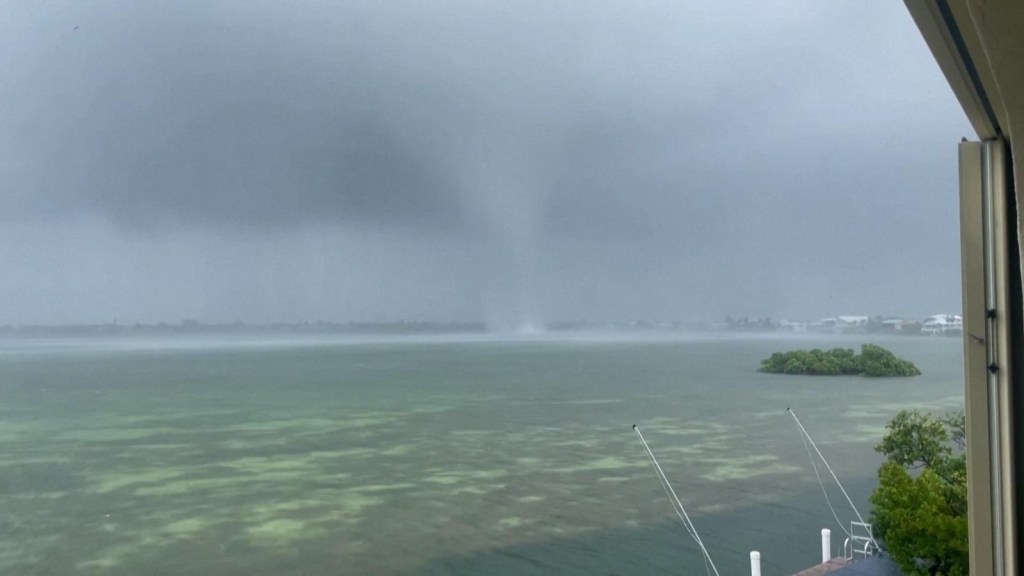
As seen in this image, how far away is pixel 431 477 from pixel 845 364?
57479 millimetres

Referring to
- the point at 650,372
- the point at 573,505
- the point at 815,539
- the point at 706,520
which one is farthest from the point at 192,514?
the point at 650,372

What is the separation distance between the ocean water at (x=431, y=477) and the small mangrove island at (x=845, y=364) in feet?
19.5

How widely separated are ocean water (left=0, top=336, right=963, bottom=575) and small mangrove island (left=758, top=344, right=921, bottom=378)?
5.96m

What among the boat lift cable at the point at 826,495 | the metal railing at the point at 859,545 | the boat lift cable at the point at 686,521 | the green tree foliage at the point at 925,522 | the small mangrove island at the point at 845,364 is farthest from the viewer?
the small mangrove island at the point at 845,364

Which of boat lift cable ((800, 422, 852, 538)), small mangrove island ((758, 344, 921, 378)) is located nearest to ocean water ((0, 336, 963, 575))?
boat lift cable ((800, 422, 852, 538))

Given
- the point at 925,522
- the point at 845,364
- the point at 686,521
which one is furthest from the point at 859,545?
the point at 845,364

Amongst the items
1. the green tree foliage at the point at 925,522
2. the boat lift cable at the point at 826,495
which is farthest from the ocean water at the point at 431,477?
the green tree foliage at the point at 925,522

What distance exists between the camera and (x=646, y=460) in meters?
31.9

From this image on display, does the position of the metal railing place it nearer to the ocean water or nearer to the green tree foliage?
the ocean water

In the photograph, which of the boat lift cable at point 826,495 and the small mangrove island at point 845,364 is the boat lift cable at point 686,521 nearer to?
the boat lift cable at point 826,495

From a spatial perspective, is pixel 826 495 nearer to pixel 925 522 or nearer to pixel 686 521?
pixel 686 521

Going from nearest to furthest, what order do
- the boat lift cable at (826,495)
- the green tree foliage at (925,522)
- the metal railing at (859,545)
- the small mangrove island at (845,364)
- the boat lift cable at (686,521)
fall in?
the green tree foliage at (925,522), the metal railing at (859,545), the boat lift cable at (686,521), the boat lift cable at (826,495), the small mangrove island at (845,364)

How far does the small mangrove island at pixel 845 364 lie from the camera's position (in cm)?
7138

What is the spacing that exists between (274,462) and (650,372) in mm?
53279
